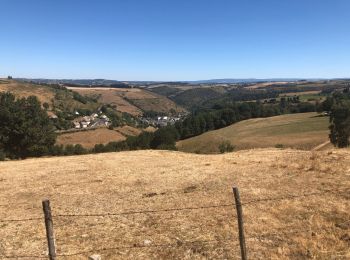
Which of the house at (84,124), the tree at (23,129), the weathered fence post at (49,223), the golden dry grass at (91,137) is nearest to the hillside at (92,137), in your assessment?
the golden dry grass at (91,137)

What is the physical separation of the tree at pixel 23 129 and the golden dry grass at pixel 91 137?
75334 mm

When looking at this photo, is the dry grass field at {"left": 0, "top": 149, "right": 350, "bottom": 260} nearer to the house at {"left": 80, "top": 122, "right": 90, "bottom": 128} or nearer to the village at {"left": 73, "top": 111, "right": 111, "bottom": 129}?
the house at {"left": 80, "top": 122, "right": 90, "bottom": 128}

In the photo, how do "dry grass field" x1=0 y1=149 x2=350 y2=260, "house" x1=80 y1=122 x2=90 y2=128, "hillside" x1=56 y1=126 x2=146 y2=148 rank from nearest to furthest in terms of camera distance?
"dry grass field" x1=0 y1=149 x2=350 y2=260, "hillside" x1=56 y1=126 x2=146 y2=148, "house" x1=80 y1=122 x2=90 y2=128

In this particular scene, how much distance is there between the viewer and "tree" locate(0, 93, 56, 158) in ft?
173

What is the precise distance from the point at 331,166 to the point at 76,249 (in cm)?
1543

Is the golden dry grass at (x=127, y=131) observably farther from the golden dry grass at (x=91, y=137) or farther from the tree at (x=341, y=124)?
the tree at (x=341, y=124)

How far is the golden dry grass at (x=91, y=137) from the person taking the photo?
449 feet

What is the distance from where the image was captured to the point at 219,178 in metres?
21.6

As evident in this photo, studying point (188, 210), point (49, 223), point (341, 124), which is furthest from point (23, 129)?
point (341, 124)

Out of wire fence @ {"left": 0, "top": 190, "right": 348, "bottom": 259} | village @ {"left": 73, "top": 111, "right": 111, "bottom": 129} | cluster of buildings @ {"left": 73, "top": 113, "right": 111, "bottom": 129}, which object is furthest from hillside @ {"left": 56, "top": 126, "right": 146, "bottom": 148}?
wire fence @ {"left": 0, "top": 190, "right": 348, "bottom": 259}

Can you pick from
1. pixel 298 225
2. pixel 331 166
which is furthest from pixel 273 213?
pixel 331 166

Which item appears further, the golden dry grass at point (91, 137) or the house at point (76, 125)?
the house at point (76, 125)

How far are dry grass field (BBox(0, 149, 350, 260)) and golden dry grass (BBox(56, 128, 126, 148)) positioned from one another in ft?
368

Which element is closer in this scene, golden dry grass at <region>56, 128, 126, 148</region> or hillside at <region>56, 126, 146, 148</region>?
hillside at <region>56, 126, 146, 148</region>
